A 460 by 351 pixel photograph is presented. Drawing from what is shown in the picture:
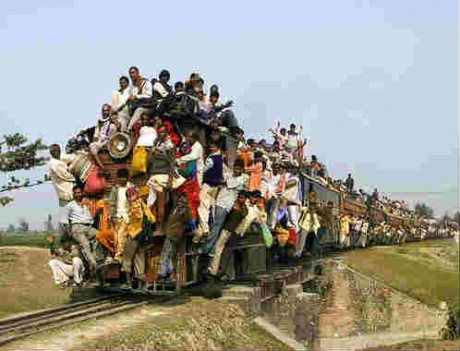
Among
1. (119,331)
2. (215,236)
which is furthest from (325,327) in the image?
(119,331)

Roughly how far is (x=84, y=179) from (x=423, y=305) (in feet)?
39.6

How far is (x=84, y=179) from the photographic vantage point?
10.0 m

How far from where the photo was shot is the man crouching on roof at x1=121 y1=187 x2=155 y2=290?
8961 mm

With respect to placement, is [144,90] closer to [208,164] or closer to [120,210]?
[208,164]

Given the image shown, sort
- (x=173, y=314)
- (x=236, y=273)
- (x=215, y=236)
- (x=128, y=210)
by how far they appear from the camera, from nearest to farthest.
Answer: (x=173, y=314)
(x=128, y=210)
(x=215, y=236)
(x=236, y=273)

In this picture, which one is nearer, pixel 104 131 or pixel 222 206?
pixel 222 206

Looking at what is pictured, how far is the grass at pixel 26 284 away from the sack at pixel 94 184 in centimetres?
207

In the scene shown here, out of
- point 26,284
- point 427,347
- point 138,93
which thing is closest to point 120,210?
point 138,93

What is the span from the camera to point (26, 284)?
13180 mm

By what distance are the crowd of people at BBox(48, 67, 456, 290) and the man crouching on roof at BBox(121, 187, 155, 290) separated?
0.01 m

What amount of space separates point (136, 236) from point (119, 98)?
2758 millimetres

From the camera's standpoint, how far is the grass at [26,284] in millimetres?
10755

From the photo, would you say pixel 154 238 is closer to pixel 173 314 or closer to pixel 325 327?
pixel 173 314

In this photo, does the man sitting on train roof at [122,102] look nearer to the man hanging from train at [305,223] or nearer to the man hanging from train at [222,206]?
the man hanging from train at [222,206]
